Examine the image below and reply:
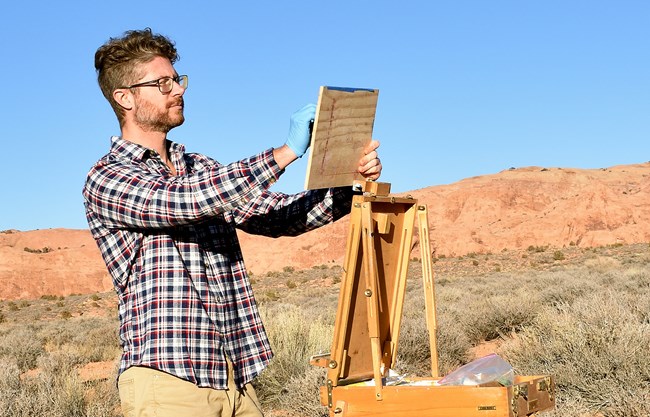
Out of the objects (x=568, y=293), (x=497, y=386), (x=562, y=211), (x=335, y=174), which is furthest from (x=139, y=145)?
(x=562, y=211)

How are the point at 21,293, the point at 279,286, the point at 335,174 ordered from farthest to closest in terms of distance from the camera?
the point at 21,293, the point at 279,286, the point at 335,174

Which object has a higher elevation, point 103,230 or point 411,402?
point 103,230

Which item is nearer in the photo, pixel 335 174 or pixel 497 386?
pixel 497 386

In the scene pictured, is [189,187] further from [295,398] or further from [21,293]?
[21,293]

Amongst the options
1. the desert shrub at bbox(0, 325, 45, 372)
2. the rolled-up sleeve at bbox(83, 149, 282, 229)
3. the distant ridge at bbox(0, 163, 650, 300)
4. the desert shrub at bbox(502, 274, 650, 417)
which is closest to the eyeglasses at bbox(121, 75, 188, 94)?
the rolled-up sleeve at bbox(83, 149, 282, 229)

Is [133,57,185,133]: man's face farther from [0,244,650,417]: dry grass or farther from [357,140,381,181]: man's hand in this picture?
[0,244,650,417]: dry grass

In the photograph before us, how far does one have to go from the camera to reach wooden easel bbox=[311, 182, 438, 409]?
2846 millimetres

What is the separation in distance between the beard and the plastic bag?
1.41 meters

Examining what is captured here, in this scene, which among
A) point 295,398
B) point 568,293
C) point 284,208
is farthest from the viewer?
point 568,293

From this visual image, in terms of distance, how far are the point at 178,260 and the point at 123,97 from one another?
700mm

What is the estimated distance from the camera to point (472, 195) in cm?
5747

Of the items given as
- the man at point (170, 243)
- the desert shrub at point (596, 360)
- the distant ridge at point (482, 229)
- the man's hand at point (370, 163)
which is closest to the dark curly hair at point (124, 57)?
the man at point (170, 243)

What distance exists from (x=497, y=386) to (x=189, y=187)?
1267 mm

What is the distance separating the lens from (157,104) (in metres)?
2.87
